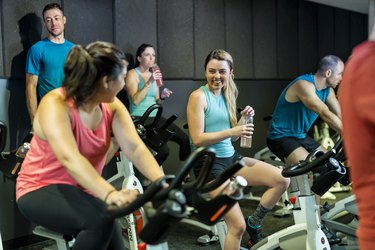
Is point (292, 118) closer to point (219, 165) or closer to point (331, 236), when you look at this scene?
point (331, 236)

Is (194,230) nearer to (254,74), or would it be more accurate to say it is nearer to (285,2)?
(254,74)

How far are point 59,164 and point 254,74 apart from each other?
4426 millimetres

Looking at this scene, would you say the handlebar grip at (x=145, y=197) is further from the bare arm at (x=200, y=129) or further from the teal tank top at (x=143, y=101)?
the teal tank top at (x=143, y=101)

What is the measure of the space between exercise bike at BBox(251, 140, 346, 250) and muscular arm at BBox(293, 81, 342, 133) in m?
0.97

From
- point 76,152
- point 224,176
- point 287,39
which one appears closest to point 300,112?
point 224,176

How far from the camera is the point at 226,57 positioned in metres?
3.13

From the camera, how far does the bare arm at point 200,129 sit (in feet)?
9.38

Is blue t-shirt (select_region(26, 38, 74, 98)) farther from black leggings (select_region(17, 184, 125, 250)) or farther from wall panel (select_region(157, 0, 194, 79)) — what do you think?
black leggings (select_region(17, 184, 125, 250))

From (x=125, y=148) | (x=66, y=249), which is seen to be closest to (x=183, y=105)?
(x=66, y=249)

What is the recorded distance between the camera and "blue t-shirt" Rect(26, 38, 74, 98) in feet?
12.2

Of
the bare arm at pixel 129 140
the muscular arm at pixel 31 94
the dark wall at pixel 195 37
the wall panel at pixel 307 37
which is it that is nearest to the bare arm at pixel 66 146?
the bare arm at pixel 129 140

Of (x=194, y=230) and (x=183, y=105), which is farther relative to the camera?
(x=183, y=105)

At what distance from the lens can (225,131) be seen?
2881 mm

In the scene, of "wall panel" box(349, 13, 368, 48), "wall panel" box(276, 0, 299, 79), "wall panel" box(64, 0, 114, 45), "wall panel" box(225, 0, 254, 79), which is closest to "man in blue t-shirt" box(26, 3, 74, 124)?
"wall panel" box(64, 0, 114, 45)
